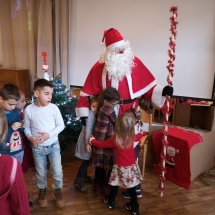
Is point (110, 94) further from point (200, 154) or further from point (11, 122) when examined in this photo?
point (200, 154)

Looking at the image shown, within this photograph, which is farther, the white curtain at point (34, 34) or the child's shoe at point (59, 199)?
the white curtain at point (34, 34)

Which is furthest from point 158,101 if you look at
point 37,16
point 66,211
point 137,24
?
point 37,16

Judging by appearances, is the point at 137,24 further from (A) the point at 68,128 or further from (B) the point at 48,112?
(B) the point at 48,112

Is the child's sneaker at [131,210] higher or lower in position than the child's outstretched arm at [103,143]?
lower

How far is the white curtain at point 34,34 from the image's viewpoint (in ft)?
11.3

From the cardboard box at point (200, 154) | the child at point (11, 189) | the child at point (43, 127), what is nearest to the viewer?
the child at point (11, 189)

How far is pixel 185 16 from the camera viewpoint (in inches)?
102

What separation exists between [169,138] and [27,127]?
1.43m

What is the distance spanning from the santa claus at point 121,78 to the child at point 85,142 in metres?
0.06

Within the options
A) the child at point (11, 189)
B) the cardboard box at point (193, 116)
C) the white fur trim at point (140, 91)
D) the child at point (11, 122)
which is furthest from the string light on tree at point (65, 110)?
the child at point (11, 189)

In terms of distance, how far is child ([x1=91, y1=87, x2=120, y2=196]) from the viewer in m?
1.74

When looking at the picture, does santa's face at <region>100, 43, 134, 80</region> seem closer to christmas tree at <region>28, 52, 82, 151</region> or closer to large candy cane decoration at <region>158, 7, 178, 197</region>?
large candy cane decoration at <region>158, 7, 178, 197</region>

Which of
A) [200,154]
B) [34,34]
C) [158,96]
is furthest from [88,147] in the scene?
[34,34]

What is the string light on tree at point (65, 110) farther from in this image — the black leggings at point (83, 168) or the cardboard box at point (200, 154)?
the cardboard box at point (200, 154)
